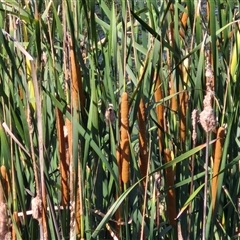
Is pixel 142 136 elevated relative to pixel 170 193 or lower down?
elevated

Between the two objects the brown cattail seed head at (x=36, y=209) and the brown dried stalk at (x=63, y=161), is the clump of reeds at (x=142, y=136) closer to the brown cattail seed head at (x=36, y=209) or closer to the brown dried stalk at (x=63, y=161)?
the brown dried stalk at (x=63, y=161)

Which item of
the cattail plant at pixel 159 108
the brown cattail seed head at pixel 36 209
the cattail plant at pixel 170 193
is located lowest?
the cattail plant at pixel 170 193

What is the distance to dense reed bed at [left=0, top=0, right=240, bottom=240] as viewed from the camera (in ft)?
3.68

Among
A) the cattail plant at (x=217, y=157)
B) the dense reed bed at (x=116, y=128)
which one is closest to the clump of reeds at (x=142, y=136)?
the dense reed bed at (x=116, y=128)

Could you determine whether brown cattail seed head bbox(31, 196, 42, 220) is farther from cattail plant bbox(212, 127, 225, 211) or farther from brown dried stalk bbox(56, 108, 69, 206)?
cattail plant bbox(212, 127, 225, 211)

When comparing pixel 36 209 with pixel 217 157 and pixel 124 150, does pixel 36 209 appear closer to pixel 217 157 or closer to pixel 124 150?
pixel 124 150

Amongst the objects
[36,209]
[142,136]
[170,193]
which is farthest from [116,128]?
[36,209]

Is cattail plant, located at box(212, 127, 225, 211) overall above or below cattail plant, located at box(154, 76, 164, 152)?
below

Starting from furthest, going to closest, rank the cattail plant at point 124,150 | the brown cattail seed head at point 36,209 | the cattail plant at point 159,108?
the cattail plant at point 159,108 < the cattail plant at point 124,150 < the brown cattail seed head at point 36,209

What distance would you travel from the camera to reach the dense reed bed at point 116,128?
1.12 m

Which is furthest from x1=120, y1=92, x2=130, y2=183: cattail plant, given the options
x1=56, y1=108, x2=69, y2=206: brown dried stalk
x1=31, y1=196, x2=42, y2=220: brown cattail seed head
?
x1=31, y1=196, x2=42, y2=220: brown cattail seed head

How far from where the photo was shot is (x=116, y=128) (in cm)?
125

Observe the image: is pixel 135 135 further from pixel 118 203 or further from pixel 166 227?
pixel 118 203

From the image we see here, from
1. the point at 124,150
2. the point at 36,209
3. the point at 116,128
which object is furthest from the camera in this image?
the point at 116,128
